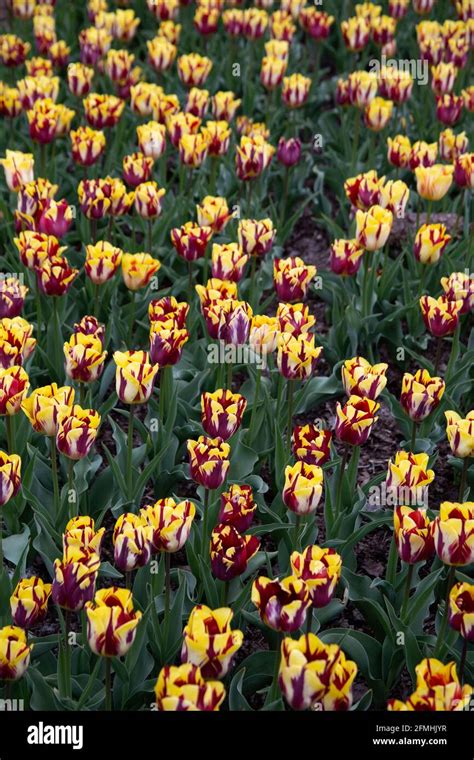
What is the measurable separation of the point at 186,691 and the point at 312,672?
11.4 inches

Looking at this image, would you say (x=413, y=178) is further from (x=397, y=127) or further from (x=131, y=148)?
(x=131, y=148)

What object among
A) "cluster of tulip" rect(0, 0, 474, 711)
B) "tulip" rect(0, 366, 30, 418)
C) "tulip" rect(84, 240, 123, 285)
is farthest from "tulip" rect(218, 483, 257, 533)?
"tulip" rect(84, 240, 123, 285)

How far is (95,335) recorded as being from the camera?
3820mm

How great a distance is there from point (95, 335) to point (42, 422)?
0.61 metres

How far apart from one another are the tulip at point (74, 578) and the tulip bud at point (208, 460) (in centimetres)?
50

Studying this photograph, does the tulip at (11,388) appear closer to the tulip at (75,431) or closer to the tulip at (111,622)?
the tulip at (75,431)

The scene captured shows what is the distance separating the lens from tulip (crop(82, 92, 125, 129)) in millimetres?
5520

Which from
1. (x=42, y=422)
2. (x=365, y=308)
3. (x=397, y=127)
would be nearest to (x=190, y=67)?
(x=397, y=127)

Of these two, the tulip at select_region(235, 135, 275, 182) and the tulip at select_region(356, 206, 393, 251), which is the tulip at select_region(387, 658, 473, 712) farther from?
the tulip at select_region(235, 135, 275, 182)

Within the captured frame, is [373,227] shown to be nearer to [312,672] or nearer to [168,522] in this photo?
[168,522]

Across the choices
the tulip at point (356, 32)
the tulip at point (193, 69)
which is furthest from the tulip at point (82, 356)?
the tulip at point (356, 32)

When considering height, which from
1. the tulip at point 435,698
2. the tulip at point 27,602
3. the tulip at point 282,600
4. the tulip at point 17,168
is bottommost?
the tulip at point 27,602

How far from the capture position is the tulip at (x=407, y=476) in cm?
316
